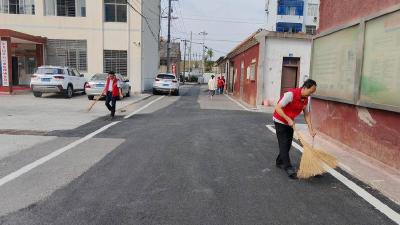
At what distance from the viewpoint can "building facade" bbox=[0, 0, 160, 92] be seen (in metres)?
26.9

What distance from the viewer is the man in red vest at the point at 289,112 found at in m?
5.82

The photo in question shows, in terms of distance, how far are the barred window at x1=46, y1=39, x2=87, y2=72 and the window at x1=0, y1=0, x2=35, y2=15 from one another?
2721 millimetres

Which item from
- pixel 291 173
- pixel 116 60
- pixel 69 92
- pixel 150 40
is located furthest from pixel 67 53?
pixel 291 173

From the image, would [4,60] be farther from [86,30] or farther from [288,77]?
[288,77]

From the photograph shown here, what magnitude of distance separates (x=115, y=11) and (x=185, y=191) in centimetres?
2459

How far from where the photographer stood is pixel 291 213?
4.40 metres

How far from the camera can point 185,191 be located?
5.07m

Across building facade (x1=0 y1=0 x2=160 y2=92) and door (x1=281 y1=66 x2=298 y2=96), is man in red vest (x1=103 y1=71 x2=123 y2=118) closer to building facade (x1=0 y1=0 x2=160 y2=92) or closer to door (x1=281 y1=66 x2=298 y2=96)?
door (x1=281 y1=66 x2=298 y2=96)

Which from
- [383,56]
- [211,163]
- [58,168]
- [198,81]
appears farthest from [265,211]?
[198,81]

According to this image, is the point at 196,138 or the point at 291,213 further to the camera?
the point at 196,138

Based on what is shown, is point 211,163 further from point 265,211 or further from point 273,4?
point 273,4

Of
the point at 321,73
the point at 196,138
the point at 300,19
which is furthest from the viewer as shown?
the point at 300,19

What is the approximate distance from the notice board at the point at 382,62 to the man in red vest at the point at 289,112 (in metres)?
1.66

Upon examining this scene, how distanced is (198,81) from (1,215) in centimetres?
7212
